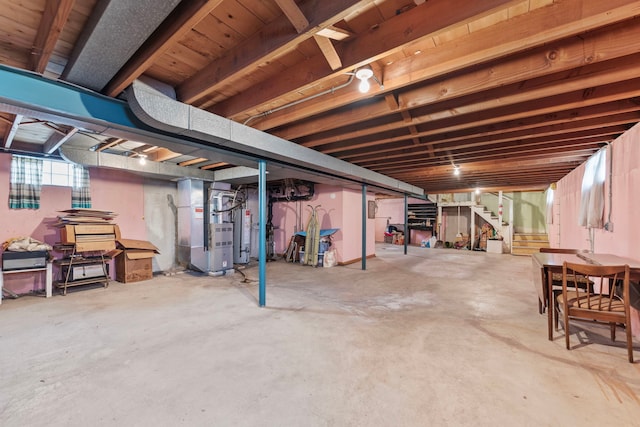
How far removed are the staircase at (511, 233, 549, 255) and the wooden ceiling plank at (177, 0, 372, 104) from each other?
1043 cm

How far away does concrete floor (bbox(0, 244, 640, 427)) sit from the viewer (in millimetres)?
1688

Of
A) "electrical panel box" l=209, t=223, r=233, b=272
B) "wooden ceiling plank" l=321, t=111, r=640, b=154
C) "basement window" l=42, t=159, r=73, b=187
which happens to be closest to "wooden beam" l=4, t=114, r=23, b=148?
"basement window" l=42, t=159, r=73, b=187

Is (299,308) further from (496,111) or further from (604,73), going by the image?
(604,73)


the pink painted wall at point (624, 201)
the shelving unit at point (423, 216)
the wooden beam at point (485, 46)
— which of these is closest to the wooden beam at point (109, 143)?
the wooden beam at point (485, 46)

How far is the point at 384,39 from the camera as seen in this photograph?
171 centimetres

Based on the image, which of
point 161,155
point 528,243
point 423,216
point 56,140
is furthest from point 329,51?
point 423,216

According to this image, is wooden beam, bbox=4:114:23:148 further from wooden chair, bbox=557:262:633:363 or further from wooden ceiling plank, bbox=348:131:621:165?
wooden chair, bbox=557:262:633:363

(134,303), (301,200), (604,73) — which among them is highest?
(604,73)

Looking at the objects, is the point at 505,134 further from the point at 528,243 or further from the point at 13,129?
the point at 528,243

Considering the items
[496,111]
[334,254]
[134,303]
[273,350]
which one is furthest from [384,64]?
[334,254]

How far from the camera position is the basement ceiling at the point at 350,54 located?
1480 mm

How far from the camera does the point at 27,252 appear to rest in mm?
4043

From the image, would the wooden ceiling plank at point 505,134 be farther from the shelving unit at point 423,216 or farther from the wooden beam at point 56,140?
the shelving unit at point 423,216

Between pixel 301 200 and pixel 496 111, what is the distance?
5480 mm
